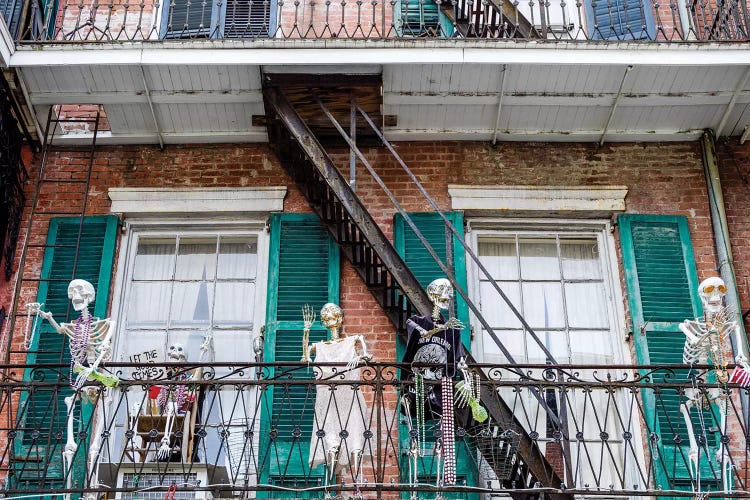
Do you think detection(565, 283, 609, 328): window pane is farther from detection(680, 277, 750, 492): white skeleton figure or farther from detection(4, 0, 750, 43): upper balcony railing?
detection(4, 0, 750, 43): upper balcony railing

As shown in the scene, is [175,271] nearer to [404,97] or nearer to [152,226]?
[152,226]

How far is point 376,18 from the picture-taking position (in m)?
10.7

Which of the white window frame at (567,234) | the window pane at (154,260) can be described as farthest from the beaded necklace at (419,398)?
the window pane at (154,260)

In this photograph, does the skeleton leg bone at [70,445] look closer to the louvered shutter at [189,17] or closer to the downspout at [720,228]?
the louvered shutter at [189,17]

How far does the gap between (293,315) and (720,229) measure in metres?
3.81

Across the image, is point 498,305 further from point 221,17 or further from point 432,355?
point 221,17

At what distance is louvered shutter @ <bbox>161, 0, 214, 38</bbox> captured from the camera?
10.5 metres

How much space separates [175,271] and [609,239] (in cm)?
392

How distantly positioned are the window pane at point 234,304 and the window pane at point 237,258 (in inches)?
4.1

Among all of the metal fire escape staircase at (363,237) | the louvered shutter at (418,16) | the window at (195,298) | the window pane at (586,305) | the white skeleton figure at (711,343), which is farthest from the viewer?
the louvered shutter at (418,16)

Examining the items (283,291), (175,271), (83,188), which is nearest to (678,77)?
(283,291)

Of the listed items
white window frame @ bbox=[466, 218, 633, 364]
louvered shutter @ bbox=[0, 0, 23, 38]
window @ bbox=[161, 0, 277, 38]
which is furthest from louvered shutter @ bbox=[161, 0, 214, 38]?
white window frame @ bbox=[466, 218, 633, 364]

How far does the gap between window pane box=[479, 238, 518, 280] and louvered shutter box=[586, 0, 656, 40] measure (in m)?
2.23

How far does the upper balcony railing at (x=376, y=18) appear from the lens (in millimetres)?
9969
